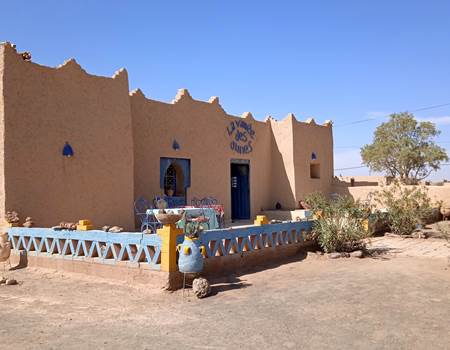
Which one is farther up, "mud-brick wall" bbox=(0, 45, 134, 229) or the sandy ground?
"mud-brick wall" bbox=(0, 45, 134, 229)

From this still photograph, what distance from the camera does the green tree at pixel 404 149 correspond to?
105 ft

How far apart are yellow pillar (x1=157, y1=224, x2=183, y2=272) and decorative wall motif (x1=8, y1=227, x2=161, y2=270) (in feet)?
0.34

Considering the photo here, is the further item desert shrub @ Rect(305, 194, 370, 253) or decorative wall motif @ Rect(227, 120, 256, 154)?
decorative wall motif @ Rect(227, 120, 256, 154)

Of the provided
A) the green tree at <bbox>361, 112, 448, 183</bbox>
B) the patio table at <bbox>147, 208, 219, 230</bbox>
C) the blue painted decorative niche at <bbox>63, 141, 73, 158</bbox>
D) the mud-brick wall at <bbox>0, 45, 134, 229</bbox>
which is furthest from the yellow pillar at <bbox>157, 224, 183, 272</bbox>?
the green tree at <bbox>361, 112, 448, 183</bbox>

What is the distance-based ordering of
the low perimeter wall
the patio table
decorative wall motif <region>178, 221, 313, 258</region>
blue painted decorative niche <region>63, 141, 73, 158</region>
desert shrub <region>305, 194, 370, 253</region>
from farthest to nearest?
1. the patio table
2. blue painted decorative niche <region>63, 141, 73, 158</region>
3. desert shrub <region>305, 194, 370, 253</region>
4. decorative wall motif <region>178, 221, 313, 258</region>
5. the low perimeter wall

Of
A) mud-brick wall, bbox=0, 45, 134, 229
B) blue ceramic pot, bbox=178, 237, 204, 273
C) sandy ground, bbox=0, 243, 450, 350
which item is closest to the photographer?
sandy ground, bbox=0, 243, 450, 350

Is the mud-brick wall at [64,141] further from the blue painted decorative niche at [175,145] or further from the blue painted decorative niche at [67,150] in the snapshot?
the blue painted decorative niche at [175,145]

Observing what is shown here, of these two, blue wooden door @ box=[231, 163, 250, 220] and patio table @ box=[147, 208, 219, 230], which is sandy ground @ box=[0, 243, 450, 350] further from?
blue wooden door @ box=[231, 163, 250, 220]

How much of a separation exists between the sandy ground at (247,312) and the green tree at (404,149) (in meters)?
27.1

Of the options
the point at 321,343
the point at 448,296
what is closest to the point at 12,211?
the point at 321,343

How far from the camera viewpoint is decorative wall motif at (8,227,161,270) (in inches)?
256

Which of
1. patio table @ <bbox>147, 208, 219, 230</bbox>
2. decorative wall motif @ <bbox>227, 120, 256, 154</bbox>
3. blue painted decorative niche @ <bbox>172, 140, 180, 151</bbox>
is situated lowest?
patio table @ <bbox>147, 208, 219, 230</bbox>

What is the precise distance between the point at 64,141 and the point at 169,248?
475 cm

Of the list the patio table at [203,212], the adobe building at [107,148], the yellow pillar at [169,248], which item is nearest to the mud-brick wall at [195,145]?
the adobe building at [107,148]
